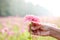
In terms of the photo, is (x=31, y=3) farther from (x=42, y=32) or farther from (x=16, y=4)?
(x=42, y=32)

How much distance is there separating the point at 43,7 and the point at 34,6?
0.85ft

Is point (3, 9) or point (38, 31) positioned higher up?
point (38, 31)

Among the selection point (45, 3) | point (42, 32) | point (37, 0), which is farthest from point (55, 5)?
point (42, 32)

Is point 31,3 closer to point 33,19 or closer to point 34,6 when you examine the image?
point 34,6

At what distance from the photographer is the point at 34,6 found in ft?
16.5

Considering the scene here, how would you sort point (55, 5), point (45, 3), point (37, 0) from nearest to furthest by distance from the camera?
point (55, 5) < point (45, 3) < point (37, 0)

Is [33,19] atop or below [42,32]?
atop

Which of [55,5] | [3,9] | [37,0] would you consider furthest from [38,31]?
[3,9]

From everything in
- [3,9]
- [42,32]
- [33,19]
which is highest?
[33,19]

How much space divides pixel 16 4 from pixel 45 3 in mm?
1379

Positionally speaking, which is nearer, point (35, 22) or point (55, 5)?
point (35, 22)

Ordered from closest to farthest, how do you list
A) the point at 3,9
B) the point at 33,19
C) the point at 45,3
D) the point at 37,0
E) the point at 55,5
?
the point at 33,19, the point at 55,5, the point at 45,3, the point at 37,0, the point at 3,9

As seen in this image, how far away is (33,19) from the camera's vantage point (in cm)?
129

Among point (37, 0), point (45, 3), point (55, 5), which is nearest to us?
point (55, 5)
